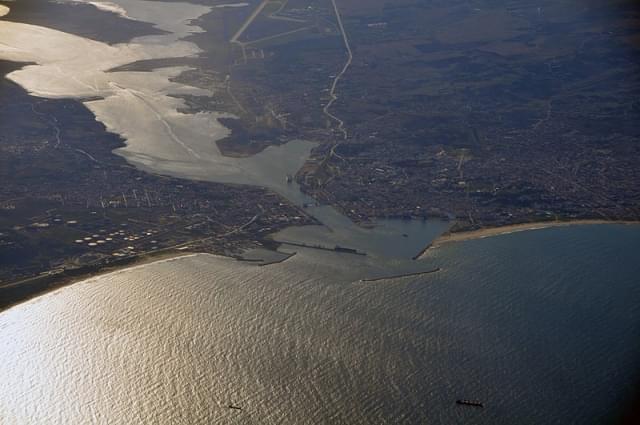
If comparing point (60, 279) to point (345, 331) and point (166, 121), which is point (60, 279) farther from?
point (166, 121)

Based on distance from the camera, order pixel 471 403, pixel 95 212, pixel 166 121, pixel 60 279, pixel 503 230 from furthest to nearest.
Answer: pixel 166 121
pixel 95 212
pixel 503 230
pixel 60 279
pixel 471 403

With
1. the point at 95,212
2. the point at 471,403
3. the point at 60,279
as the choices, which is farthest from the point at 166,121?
the point at 471,403

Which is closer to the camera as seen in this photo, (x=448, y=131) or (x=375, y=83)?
(x=448, y=131)

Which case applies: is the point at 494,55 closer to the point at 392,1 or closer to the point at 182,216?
the point at 392,1

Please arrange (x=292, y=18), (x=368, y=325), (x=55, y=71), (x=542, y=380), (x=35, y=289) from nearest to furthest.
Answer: (x=542, y=380), (x=368, y=325), (x=35, y=289), (x=55, y=71), (x=292, y=18)

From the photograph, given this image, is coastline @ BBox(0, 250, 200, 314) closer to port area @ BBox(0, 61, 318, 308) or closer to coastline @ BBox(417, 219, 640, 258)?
port area @ BBox(0, 61, 318, 308)

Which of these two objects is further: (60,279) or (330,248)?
(330,248)

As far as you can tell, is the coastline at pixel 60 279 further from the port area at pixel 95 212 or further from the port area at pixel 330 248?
the port area at pixel 330 248

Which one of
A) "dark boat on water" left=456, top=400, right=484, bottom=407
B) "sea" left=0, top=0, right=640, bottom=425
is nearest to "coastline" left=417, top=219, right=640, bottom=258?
"sea" left=0, top=0, right=640, bottom=425

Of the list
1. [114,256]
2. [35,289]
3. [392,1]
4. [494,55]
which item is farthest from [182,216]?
[392,1]
